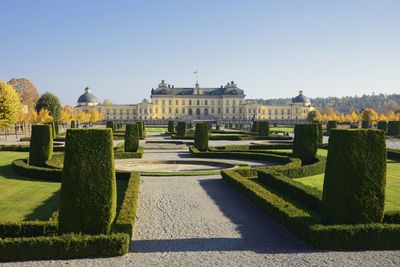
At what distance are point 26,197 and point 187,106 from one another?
8471 centimetres

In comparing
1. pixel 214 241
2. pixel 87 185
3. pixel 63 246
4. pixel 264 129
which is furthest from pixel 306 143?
pixel 264 129

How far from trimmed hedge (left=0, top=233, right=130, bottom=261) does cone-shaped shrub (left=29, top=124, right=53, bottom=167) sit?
965cm

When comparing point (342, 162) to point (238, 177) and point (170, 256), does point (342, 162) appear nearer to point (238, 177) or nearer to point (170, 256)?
point (170, 256)

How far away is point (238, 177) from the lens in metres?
12.1

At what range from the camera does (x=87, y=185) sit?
21.7 feet

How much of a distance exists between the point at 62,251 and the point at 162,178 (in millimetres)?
7349

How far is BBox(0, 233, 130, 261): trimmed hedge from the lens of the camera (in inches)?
241

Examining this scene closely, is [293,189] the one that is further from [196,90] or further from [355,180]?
[196,90]

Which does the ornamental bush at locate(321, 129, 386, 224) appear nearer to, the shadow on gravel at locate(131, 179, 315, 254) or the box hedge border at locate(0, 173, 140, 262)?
the shadow on gravel at locate(131, 179, 315, 254)

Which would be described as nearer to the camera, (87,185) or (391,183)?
(87,185)

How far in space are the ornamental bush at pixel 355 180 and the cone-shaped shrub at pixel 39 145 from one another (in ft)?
37.4

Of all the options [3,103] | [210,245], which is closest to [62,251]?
[210,245]

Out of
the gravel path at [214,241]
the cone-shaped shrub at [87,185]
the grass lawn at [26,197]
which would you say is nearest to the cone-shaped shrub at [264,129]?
the grass lawn at [26,197]

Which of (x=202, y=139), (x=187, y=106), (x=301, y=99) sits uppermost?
(x=301, y=99)
